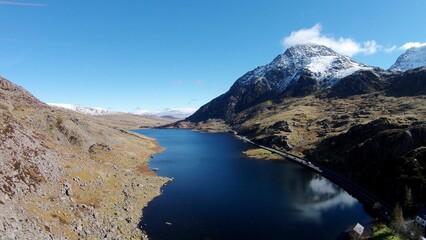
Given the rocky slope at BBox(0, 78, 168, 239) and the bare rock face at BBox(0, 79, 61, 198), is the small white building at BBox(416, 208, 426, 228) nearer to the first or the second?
the rocky slope at BBox(0, 78, 168, 239)

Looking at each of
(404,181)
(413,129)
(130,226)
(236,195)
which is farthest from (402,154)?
(130,226)

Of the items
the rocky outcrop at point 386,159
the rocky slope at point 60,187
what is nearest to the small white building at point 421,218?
the rocky outcrop at point 386,159

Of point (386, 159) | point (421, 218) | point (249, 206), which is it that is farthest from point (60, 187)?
point (386, 159)

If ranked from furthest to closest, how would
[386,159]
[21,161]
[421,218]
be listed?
[386,159]
[21,161]
[421,218]

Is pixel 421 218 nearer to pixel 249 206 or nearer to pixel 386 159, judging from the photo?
pixel 249 206

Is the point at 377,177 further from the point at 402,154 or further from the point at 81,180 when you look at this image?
the point at 81,180

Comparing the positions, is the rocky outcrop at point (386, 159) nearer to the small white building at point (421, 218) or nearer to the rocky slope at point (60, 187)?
the small white building at point (421, 218)

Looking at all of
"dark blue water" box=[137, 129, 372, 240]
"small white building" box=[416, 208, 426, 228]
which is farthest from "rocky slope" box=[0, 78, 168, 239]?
"small white building" box=[416, 208, 426, 228]

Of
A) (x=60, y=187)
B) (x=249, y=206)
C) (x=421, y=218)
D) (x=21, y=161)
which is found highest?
(x=21, y=161)
